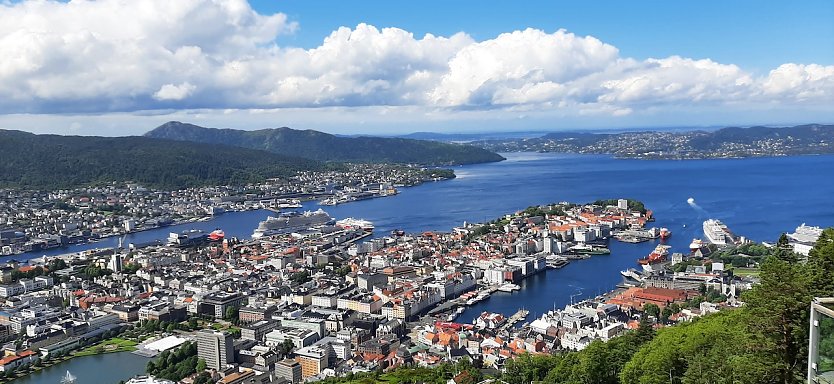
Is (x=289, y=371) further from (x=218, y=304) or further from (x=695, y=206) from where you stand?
(x=695, y=206)

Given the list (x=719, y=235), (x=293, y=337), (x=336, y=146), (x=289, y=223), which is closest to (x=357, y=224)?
(x=289, y=223)

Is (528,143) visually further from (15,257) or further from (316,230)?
(15,257)

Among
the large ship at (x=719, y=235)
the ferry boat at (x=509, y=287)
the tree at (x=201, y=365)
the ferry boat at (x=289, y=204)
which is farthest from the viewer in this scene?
the ferry boat at (x=289, y=204)

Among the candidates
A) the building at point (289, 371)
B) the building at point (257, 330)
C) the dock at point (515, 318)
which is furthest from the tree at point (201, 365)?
the dock at point (515, 318)

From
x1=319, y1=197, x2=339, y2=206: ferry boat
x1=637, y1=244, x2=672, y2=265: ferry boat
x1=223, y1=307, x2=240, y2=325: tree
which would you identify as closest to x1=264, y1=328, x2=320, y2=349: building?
x1=223, y1=307, x2=240, y2=325: tree

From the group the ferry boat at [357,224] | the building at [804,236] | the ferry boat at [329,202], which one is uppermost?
the building at [804,236]

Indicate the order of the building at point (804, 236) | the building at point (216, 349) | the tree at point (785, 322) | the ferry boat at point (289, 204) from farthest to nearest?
the ferry boat at point (289, 204)
the building at point (804, 236)
the building at point (216, 349)
the tree at point (785, 322)

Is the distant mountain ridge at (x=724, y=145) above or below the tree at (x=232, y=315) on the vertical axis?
above

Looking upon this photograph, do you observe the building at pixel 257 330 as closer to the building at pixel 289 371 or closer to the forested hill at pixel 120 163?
the building at pixel 289 371
